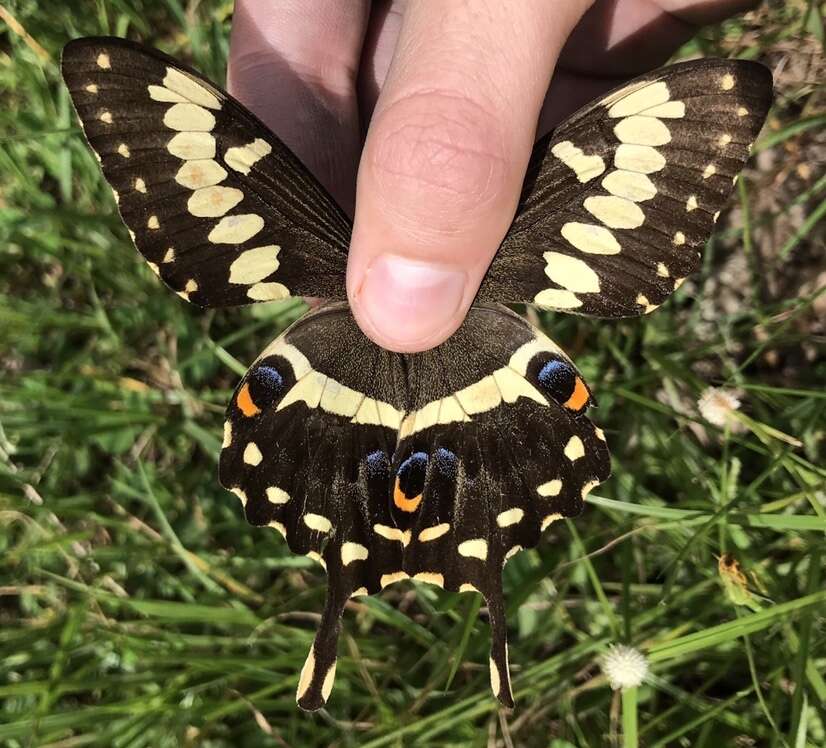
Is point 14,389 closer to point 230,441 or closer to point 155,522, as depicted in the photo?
point 155,522

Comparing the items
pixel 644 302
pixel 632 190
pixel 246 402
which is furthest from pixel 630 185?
pixel 246 402

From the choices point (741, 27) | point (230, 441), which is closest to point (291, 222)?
point (230, 441)

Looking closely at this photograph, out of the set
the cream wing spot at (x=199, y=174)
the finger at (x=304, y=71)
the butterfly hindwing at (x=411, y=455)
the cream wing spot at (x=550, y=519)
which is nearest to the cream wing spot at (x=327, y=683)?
the butterfly hindwing at (x=411, y=455)

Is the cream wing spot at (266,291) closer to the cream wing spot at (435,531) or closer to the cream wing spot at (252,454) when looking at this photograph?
the cream wing spot at (252,454)

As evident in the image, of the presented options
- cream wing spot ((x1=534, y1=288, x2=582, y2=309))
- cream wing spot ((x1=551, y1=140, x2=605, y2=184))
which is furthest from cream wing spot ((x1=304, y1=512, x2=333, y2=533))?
cream wing spot ((x1=551, y1=140, x2=605, y2=184))

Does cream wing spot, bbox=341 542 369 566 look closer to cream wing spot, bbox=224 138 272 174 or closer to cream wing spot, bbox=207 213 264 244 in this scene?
cream wing spot, bbox=207 213 264 244
